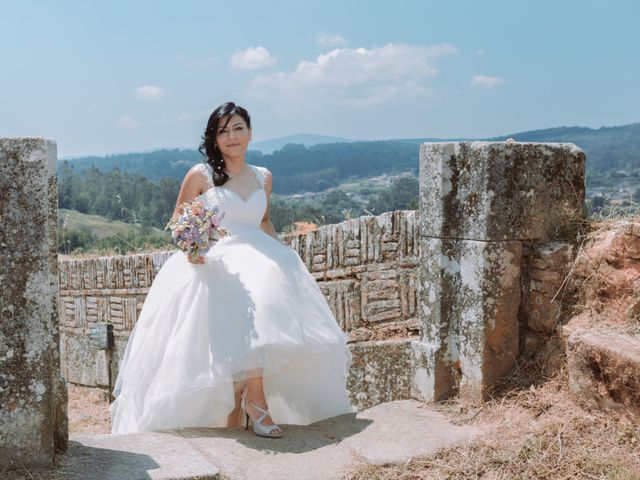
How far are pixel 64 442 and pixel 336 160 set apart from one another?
210 ft

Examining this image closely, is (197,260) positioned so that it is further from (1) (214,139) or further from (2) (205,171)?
(1) (214,139)

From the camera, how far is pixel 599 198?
4.96 meters

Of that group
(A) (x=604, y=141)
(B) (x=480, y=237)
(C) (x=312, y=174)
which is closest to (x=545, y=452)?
(B) (x=480, y=237)

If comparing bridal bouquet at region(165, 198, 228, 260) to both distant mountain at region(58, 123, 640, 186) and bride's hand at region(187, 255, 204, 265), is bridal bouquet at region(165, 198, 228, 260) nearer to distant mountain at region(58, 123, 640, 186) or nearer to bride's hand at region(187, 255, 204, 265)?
bride's hand at region(187, 255, 204, 265)

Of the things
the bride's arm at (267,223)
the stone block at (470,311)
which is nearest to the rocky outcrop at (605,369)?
the stone block at (470,311)

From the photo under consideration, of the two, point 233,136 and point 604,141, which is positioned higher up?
point 604,141

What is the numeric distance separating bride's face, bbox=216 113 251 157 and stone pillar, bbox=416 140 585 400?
1.19m

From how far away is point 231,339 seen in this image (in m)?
4.29

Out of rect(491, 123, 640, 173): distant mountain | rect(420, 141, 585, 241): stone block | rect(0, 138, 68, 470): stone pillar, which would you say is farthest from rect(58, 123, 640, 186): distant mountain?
rect(0, 138, 68, 470): stone pillar

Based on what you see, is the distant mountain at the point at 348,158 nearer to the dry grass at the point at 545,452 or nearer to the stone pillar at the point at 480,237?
the stone pillar at the point at 480,237

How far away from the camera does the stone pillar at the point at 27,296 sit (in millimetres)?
3234

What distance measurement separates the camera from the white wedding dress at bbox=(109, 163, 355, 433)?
14.1ft

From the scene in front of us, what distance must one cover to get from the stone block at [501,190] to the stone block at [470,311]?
0.11 metres

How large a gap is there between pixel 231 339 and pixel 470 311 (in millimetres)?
1464
